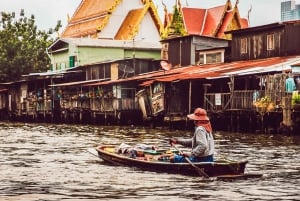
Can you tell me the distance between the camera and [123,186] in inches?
546

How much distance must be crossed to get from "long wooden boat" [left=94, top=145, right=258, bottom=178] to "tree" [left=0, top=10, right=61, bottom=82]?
49.5 m

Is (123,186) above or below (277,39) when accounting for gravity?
below

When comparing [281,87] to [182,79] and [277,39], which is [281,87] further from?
[277,39]

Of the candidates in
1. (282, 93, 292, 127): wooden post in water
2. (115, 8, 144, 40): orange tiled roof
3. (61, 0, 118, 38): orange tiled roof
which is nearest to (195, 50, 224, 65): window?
(282, 93, 292, 127): wooden post in water

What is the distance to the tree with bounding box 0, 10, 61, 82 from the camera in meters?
65.6

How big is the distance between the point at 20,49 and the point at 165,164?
53.3 m

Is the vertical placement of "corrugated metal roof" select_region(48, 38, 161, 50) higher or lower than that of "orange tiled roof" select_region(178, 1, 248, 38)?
lower

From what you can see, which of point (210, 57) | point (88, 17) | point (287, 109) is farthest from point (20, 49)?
point (287, 109)

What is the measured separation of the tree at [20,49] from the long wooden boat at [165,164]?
49.5 meters

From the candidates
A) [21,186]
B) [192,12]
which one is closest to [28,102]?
[192,12]

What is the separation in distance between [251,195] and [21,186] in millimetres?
4849

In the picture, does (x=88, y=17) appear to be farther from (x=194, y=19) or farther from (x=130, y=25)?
(x=194, y=19)

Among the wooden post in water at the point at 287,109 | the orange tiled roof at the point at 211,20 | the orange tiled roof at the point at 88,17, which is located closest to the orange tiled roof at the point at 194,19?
the orange tiled roof at the point at 211,20

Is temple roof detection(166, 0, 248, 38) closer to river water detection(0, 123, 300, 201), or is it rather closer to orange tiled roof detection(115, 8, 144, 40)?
orange tiled roof detection(115, 8, 144, 40)
